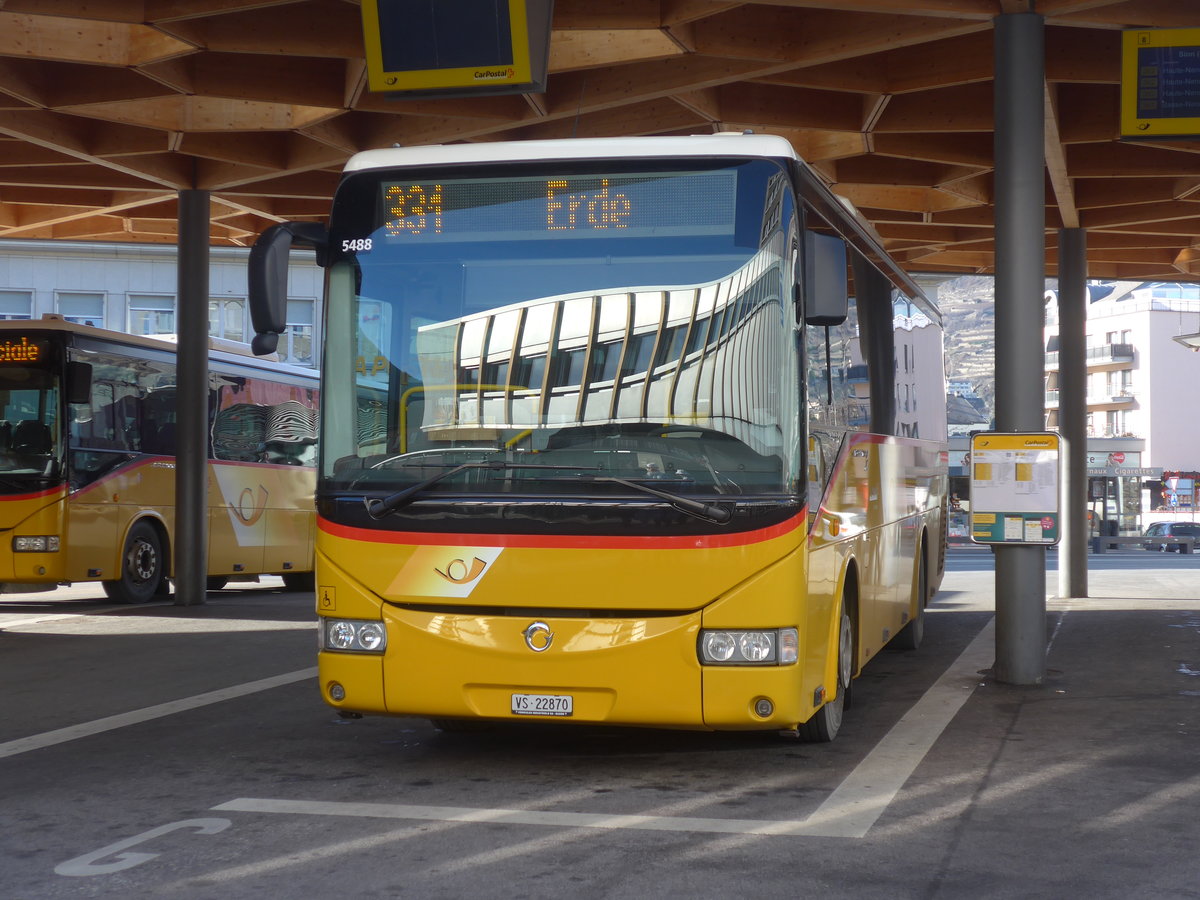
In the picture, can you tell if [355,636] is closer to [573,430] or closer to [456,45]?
[573,430]

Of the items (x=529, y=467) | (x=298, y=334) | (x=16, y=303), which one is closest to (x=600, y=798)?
(x=529, y=467)

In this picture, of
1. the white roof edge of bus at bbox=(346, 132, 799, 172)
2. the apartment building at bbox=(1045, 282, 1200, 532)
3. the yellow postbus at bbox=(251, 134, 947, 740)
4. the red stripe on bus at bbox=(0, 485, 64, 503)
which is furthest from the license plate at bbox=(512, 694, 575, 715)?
the apartment building at bbox=(1045, 282, 1200, 532)

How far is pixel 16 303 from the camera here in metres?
53.9

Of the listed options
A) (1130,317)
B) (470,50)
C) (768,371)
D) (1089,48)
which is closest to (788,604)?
(768,371)

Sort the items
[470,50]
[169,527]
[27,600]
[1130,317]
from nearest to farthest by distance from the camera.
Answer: [470,50] < [169,527] < [27,600] < [1130,317]

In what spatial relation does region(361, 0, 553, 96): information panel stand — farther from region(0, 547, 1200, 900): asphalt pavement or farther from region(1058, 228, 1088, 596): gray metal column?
region(1058, 228, 1088, 596): gray metal column

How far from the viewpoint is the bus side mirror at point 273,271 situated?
739 cm

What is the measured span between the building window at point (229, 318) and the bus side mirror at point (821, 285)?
4895 centimetres

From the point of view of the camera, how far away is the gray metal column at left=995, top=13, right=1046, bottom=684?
11.0m

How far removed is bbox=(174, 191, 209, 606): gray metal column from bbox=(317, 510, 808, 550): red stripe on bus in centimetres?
1158

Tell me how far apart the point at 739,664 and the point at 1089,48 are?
28.1 feet

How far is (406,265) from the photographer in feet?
24.3

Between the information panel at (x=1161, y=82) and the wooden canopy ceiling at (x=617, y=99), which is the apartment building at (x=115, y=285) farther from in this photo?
the information panel at (x=1161, y=82)

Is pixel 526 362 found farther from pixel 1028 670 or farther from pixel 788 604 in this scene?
pixel 1028 670
